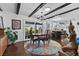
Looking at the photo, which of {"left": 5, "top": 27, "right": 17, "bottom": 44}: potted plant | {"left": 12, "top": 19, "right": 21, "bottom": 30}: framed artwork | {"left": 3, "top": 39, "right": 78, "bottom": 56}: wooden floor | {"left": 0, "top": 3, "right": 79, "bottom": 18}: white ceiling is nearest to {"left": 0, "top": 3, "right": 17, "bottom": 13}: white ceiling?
{"left": 0, "top": 3, "right": 79, "bottom": 18}: white ceiling

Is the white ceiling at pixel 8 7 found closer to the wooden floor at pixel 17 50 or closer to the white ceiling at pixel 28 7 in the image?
the white ceiling at pixel 28 7

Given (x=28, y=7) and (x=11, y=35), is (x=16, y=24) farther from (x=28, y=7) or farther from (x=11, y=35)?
(x=28, y=7)

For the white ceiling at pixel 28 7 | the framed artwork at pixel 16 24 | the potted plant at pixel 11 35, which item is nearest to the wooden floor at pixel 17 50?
the potted plant at pixel 11 35

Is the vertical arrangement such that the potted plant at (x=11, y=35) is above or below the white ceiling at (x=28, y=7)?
below

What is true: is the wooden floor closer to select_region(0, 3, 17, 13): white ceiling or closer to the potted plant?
the potted plant

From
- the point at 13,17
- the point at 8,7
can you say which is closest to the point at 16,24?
the point at 13,17

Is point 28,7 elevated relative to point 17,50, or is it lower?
elevated

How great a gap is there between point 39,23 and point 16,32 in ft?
1.54

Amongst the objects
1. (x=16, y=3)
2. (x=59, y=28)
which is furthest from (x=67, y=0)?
(x=16, y=3)

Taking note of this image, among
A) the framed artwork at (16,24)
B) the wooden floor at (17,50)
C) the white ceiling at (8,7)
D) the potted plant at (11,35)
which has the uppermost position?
the white ceiling at (8,7)

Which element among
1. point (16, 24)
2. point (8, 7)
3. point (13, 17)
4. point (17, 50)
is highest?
point (8, 7)

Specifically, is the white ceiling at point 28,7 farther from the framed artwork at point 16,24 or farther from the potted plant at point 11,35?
the potted plant at point 11,35

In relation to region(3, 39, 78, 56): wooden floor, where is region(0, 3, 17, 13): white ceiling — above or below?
above

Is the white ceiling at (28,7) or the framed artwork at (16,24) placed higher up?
the white ceiling at (28,7)
